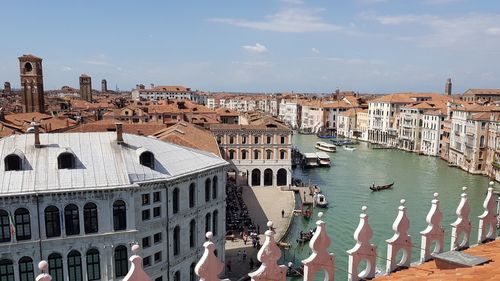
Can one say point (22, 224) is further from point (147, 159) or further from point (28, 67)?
point (28, 67)

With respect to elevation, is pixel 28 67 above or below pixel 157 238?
above

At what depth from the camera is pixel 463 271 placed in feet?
17.6

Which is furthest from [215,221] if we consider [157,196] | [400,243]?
[400,243]

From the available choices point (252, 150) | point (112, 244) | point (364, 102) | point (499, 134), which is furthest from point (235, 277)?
point (364, 102)

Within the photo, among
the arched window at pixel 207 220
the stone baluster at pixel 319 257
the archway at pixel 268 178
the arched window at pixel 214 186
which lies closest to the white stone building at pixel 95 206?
the arched window at pixel 207 220

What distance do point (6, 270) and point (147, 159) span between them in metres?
6.91

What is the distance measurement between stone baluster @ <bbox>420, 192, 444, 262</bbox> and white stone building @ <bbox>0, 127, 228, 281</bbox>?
12990 mm

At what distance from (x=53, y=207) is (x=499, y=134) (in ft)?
165

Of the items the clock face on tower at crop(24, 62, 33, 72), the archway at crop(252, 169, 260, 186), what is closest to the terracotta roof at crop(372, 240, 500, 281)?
the archway at crop(252, 169, 260, 186)

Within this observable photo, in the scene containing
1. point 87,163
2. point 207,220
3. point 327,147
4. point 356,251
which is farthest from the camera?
point 327,147

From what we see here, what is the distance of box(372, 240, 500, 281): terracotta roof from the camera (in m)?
5.12

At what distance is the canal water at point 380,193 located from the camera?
27.5 metres

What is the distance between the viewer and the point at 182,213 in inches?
775

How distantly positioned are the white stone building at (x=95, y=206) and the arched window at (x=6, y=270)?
4 centimetres
